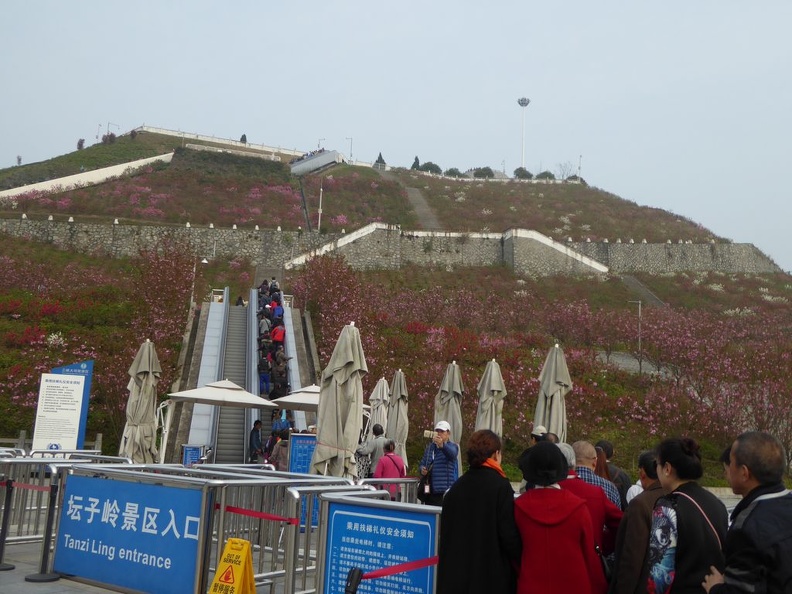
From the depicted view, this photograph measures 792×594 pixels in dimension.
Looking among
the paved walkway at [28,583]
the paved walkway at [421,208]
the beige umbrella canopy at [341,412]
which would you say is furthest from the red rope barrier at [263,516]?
the paved walkway at [421,208]

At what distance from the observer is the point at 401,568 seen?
5117 millimetres

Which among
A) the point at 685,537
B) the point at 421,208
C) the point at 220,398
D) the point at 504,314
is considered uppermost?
the point at 421,208

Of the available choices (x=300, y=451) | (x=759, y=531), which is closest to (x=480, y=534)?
(x=759, y=531)

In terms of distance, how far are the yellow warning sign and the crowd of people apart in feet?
5.73

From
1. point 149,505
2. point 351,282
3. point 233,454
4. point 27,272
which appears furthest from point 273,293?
point 149,505

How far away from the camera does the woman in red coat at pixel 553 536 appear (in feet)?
14.4

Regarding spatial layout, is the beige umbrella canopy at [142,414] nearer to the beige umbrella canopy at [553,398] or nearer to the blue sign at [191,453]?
the blue sign at [191,453]

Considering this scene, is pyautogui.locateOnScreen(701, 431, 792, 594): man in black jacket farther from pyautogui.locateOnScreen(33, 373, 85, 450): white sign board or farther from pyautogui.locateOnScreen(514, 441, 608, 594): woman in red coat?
pyautogui.locateOnScreen(33, 373, 85, 450): white sign board

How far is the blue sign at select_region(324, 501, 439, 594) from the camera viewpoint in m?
5.12

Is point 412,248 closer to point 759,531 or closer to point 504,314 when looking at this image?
point 504,314

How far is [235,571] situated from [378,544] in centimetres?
129

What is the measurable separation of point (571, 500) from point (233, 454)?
627 inches

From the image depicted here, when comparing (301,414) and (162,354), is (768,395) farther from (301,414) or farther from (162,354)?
(162,354)

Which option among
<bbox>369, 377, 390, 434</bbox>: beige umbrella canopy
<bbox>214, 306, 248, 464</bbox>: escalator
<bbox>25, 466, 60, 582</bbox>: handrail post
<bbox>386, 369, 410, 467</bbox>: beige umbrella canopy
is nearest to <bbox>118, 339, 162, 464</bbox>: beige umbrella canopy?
<bbox>214, 306, 248, 464</bbox>: escalator
